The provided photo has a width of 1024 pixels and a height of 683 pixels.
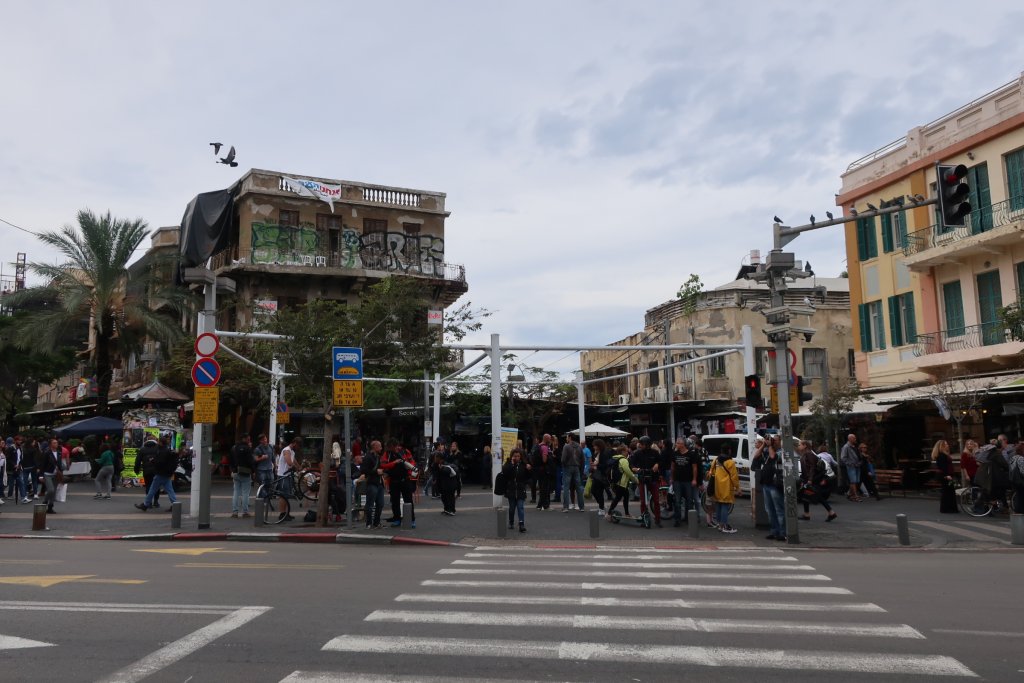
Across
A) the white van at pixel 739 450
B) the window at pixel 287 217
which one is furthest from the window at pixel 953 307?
the window at pixel 287 217

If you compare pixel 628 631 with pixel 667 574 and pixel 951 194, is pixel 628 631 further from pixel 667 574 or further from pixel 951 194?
pixel 951 194

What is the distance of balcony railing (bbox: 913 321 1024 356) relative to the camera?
989 inches

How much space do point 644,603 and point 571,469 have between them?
37.5 ft

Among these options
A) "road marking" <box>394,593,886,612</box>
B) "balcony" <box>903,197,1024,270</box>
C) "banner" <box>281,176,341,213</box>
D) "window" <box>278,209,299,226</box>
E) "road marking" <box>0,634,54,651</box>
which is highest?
"banner" <box>281,176,341,213</box>

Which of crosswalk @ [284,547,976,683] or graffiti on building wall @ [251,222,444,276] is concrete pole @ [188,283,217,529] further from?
graffiti on building wall @ [251,222,444,276]

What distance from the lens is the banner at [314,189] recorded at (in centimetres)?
3794

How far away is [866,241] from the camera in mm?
31453

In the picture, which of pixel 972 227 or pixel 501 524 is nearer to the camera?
A: pixel 501 524

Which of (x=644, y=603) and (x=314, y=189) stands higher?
(x=314, y=189)

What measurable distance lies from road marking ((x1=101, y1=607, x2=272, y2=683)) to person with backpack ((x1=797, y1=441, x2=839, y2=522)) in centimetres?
1378

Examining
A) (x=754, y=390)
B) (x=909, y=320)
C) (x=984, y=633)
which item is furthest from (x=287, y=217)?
(x=984, y=633)

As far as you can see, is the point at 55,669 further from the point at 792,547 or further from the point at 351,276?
the point at 351,276

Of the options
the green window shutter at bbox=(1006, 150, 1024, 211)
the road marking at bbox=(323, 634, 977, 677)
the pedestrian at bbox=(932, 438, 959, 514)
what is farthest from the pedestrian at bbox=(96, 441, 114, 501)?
the green window shutter at bbox=(1006, 150, 1024, 211)

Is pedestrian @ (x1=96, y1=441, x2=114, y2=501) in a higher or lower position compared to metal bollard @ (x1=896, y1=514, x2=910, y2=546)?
higher
